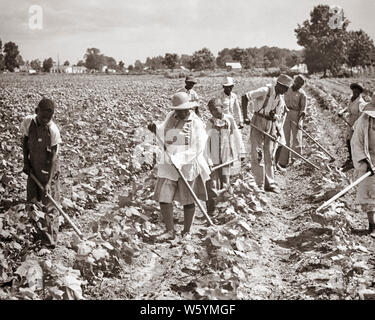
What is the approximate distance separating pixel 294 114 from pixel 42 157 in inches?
200

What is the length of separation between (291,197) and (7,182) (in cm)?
376

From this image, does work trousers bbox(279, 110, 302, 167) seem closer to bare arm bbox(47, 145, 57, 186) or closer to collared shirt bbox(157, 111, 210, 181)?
collared shirt bbox(157, 111, 210, 181)

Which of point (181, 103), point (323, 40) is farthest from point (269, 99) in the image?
point (323, 40)

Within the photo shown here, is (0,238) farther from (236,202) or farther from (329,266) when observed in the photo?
(329,266)

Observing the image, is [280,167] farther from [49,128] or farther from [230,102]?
[49,128]

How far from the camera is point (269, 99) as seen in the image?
22.4ft

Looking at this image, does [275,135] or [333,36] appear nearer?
[275,135]

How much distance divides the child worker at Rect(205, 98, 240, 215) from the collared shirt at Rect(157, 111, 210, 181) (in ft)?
3.17

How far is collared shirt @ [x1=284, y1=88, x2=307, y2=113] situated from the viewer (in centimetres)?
827

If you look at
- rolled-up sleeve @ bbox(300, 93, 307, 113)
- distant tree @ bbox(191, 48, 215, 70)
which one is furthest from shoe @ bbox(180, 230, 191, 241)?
distant tree @ bbox(191, 48, 215, 70)

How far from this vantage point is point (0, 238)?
445 cm

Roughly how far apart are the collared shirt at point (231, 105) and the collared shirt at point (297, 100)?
1.69m

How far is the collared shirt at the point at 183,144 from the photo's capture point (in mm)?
4750

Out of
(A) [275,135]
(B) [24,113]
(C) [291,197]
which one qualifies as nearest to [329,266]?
(C) [291,197]
